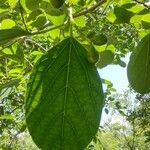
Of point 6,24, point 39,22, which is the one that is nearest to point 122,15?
point 39,22

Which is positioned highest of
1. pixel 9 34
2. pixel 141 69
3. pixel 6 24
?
pixel 9 34

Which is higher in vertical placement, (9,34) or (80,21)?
(9,34)

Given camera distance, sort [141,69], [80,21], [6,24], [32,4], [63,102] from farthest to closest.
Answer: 1. [6,24]
2. [80,21]
3. [32,4]
4. [141,69]
5. [63,102]

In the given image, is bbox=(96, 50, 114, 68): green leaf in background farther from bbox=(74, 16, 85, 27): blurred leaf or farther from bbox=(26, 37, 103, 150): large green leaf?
bbox=(26, 37, 103, 150): large green leaf

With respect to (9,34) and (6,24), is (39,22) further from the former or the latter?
(9,34)

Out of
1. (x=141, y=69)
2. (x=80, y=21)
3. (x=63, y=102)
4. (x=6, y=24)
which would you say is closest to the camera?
(x=63, y=102)

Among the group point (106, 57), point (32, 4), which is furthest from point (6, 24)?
point (106, 57)

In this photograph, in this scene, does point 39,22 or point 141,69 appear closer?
point 141,69

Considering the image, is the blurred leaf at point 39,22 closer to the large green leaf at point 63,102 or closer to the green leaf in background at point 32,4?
the green leaf in background at point 32,4
